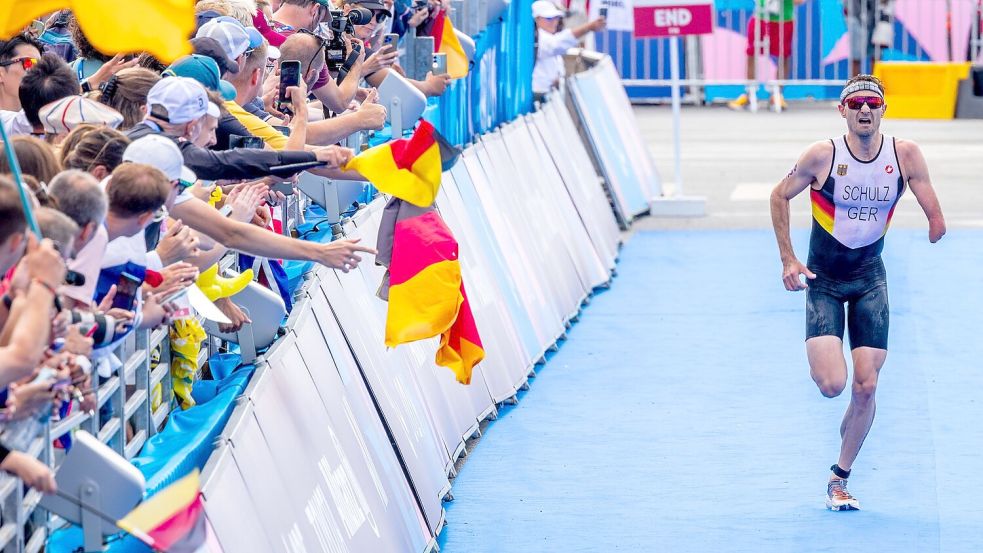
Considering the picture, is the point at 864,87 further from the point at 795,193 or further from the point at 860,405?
the point at 860,405

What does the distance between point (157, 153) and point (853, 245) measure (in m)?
4.49

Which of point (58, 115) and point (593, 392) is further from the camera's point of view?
point (593, 392)

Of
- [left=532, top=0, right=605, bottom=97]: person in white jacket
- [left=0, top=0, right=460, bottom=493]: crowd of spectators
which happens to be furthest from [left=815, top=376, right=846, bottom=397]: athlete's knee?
[left=532, top=0, right=605, bottom=97]: person in white jacket

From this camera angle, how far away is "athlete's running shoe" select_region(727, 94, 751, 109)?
29266 millimetres

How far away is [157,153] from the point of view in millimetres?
5473

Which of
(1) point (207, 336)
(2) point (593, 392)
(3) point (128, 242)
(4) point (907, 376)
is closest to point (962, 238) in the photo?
(4) point (907, 376)

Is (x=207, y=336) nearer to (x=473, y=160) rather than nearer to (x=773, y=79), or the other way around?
(x=473, y=160)

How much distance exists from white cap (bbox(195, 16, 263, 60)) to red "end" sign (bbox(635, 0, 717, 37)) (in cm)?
1158

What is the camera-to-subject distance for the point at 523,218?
12625mm

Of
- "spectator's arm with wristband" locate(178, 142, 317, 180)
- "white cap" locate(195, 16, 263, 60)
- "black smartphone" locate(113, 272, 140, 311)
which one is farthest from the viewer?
"white cap" locate(195, 16, 263, 60)

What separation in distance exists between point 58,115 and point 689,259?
35.1 feet

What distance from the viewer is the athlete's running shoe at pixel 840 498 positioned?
8.45m

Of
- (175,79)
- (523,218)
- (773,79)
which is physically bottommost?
(773,79)

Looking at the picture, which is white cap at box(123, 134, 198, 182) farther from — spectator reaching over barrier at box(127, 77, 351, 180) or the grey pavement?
the grey pavement
